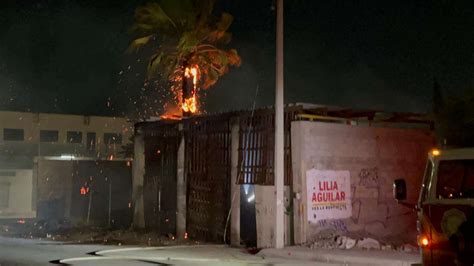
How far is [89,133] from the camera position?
6259cm

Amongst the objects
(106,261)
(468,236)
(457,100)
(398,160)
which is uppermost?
(457,100)

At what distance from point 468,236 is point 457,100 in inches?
491

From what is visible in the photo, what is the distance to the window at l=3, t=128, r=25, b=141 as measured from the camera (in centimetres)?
5775

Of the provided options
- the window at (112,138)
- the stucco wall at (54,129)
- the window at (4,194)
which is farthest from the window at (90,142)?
the window at (4,194)

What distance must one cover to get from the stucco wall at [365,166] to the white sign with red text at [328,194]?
0.15m

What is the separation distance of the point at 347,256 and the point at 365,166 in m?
4.66

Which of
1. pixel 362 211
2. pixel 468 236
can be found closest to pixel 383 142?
A: pixel 362 211

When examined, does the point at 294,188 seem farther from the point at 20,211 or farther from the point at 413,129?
the point at 20,211

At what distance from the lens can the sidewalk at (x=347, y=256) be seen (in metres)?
15.7

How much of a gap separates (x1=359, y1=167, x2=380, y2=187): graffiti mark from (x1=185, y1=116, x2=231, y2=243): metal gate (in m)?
4.19

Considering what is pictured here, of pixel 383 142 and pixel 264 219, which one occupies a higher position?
pixel 383 142

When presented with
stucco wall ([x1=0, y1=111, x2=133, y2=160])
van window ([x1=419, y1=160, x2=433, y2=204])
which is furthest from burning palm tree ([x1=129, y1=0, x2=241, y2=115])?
stucco wall ([x1=0, y1=111, x2=133, y2=160])

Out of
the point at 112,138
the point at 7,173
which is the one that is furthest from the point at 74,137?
the point at 7,173

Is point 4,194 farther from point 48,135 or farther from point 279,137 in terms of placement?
point 279,137
